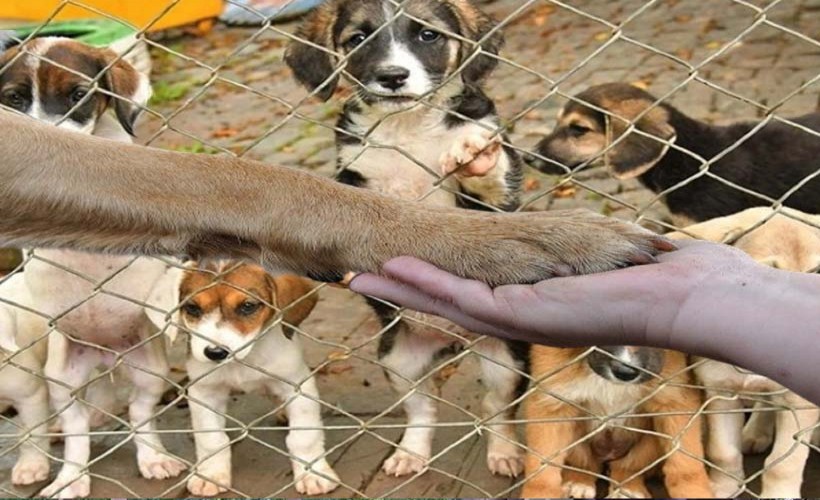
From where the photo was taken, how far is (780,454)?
374 centimetres

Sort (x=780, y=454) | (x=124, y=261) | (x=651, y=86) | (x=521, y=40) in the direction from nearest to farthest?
(x=780, y=454), (x=124, y=261), (x=651, y=86), (x=521, y=40)

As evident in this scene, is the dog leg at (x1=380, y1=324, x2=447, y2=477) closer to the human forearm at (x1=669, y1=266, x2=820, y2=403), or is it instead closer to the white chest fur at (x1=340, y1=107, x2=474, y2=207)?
the white chest fur at (x1=340, y1=107, x2=474, y2=207)

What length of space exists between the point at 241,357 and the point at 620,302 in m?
2.23

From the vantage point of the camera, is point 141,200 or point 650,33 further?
point 650,33

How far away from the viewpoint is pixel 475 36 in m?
4.68

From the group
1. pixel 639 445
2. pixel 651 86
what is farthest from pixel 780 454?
pixel 651 86

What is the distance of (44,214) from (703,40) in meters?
6.53

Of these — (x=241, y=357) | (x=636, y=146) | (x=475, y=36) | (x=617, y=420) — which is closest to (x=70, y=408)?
(x=241, y=357)

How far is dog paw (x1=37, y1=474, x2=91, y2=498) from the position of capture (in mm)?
4234

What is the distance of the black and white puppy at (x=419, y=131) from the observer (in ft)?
14.0

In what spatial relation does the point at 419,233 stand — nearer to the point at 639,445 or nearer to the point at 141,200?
the point at 141,200

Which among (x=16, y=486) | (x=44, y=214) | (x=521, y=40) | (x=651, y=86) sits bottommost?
(x=521, y=40)

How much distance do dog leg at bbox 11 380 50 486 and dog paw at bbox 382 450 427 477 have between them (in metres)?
1.16

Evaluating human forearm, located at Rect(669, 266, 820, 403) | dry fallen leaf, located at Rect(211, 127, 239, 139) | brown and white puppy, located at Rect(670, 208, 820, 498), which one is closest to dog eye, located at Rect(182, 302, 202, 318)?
brown and white puppy, located at Rect(670, 208, 820, 498)
